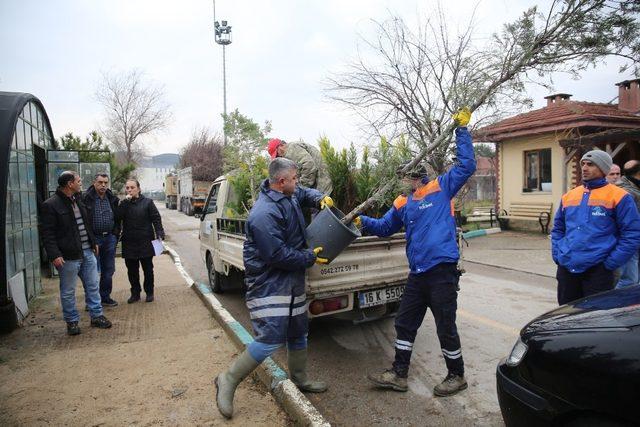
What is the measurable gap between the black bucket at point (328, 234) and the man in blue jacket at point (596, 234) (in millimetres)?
1882

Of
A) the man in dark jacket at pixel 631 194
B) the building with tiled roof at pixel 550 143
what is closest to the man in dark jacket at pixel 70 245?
the man in dark jacket at pixel 631 194

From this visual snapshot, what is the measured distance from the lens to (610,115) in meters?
13.4

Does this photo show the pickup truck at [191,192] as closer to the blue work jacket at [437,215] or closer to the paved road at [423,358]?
the paved road at [423,358]

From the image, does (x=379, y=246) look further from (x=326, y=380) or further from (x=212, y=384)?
(x=212, y=384)

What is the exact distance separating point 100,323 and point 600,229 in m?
5.43

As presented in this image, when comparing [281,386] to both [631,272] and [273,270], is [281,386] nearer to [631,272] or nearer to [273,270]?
[273,270]

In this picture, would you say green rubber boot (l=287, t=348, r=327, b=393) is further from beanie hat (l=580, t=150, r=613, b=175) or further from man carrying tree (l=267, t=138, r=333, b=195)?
beanie hat (l=580, t=150, r=613, b=175)

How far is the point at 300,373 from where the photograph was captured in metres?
3.59

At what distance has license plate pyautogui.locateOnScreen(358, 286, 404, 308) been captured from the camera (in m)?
4.41

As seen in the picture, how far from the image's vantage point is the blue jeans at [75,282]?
16.4 ft

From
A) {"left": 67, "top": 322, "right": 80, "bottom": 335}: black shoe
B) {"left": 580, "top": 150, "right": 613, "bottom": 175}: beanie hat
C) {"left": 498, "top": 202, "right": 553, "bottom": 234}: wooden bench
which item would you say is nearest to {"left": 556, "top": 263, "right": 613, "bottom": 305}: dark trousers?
{"left": 580, "top": 150, "right": 613, "bottom": 175}: beanie hat

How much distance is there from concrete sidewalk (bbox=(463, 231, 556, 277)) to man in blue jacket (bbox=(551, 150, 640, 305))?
517cm

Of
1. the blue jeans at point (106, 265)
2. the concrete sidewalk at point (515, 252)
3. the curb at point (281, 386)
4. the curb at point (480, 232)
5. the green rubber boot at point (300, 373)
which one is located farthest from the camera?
the curb at point (480, 232)

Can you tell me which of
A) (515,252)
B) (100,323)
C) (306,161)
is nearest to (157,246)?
(100,323)
